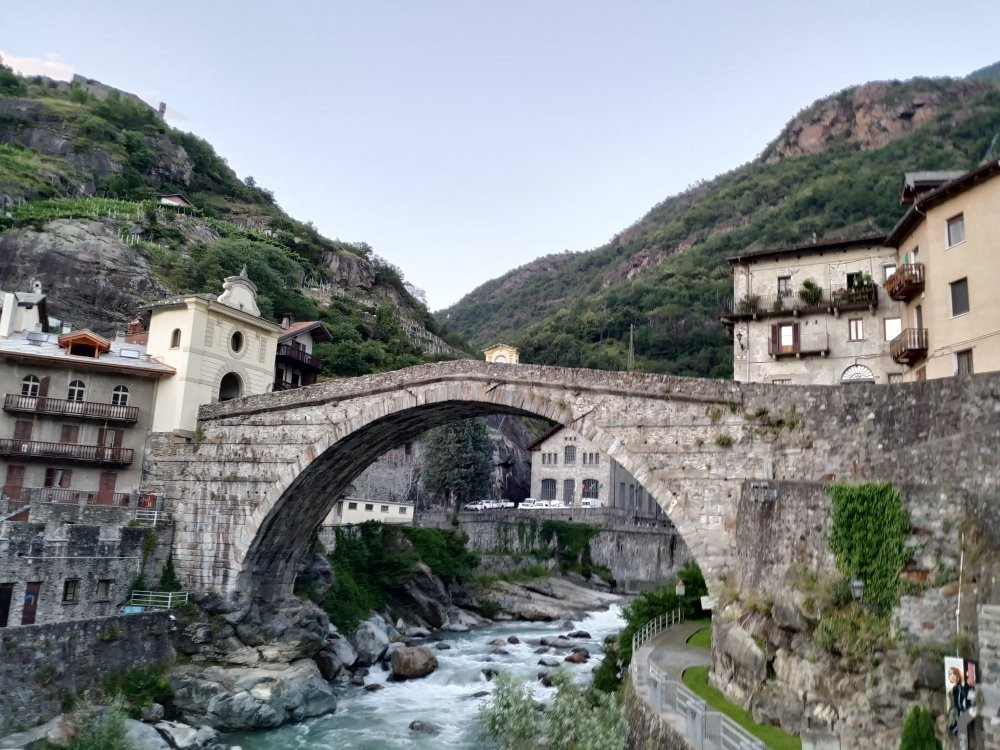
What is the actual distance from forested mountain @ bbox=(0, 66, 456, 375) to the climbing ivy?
149 feet

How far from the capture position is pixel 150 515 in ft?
79.0

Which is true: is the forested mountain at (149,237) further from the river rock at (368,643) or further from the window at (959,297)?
the window at (959,297)

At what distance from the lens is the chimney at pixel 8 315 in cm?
2698

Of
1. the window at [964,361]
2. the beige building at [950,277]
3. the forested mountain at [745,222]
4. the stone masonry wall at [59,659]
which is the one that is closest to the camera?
the stone masonry wall at [59,659]

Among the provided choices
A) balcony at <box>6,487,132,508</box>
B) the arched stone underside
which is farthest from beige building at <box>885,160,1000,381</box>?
balcony at <box>6,487,132,508</box>

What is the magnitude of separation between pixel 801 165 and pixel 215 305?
92418 mm

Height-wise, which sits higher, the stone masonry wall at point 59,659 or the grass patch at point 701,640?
the grass patch at point 701,640

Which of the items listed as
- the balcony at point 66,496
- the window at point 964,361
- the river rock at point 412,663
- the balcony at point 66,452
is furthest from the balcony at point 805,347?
the balcony at point 66,496

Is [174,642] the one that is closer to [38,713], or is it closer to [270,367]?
[38,713]

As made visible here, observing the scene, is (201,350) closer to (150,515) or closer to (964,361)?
(150,515)

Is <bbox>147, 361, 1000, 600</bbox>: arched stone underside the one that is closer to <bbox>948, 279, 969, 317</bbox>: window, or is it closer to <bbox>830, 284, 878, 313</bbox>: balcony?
<bbox>948, 279, 969, 317</bbox>: window

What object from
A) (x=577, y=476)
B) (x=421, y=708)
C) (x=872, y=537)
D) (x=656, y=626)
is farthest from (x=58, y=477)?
(x=577, y=476)

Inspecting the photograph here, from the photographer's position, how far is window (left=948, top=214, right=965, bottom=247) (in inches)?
781

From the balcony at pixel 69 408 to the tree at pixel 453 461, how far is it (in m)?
28.3
